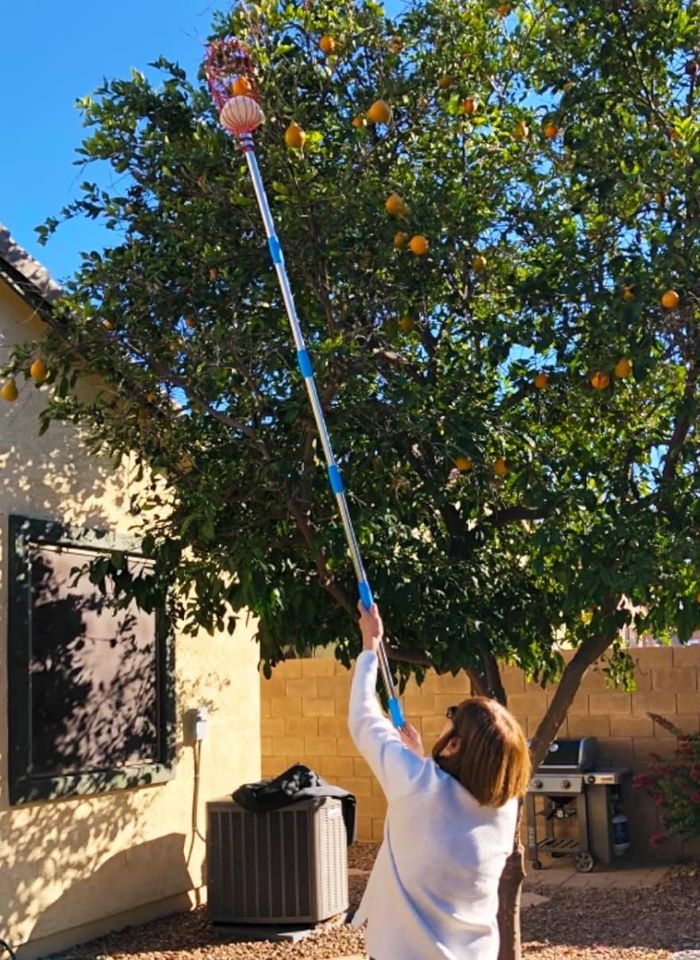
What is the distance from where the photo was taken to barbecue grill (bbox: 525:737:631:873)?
33.9ft

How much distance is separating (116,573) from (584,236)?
2955mm

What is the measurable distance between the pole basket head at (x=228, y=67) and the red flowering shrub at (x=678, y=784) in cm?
650

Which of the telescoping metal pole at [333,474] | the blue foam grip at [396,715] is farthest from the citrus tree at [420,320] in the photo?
the blue foam grip at [396,715]

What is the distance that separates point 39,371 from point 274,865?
3863 mm

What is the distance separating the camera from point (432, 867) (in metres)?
3.39

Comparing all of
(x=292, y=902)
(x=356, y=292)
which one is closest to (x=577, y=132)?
(x=356, y=292)

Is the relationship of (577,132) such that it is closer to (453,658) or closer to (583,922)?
(453,658)

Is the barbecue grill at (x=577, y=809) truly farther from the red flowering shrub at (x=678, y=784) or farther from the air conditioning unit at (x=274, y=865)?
the air conditioning unit at (x=274, y=865)

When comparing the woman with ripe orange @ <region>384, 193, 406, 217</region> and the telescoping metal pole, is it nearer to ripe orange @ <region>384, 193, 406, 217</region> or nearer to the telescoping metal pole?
the telescoping metal pole

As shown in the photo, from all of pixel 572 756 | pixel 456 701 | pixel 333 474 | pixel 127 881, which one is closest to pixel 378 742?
pixel 333 474

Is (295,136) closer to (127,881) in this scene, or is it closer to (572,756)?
(127,881)

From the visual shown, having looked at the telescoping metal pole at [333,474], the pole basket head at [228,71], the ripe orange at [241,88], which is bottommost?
the telescoping metal pole at [333,474]

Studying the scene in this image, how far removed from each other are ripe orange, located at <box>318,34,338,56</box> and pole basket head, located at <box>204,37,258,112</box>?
0.37m

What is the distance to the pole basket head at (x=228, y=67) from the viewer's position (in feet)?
18.7
